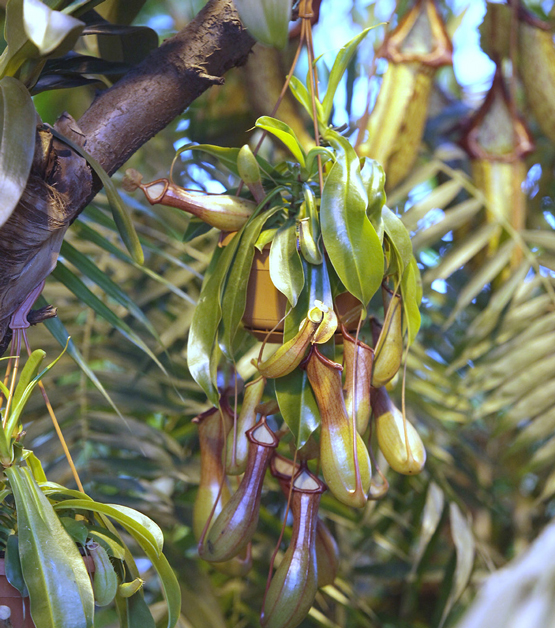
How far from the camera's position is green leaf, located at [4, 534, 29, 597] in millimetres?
387

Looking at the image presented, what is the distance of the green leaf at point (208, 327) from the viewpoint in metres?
0.52

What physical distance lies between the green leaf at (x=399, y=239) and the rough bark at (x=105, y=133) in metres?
0.22

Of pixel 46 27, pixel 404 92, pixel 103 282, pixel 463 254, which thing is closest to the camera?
pixel 46 27

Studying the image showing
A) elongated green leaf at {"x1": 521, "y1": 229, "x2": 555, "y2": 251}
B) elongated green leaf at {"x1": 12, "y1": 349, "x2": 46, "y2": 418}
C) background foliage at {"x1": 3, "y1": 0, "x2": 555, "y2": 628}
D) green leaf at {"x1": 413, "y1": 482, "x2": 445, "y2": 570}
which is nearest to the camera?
elongated green leaf at {"x1": 12, "y1": 349, "x2": 46, "y2": 418}

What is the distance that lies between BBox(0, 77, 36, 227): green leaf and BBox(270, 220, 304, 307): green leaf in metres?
0.22

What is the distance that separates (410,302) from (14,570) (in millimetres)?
399

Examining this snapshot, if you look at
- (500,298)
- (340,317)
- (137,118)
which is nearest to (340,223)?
(340,317)

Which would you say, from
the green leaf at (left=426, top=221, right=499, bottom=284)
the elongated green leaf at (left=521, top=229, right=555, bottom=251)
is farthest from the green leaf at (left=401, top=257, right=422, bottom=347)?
the elongated green leaf at (left=521, top=229, right=555, bottom=251)

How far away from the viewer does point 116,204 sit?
49cm

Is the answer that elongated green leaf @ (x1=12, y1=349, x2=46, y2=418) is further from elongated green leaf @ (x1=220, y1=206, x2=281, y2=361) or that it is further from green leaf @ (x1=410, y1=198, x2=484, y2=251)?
green leaf @ (x1=410, y1=198, x2=484, y2=251)

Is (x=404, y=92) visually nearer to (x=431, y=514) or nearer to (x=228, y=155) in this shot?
(x=228, y=155)

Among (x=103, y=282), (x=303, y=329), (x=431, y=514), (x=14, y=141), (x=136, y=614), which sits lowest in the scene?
(x=431, y=514)

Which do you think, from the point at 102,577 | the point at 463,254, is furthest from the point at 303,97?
the point at 463,254

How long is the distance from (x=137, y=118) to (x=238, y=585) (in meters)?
1.00
